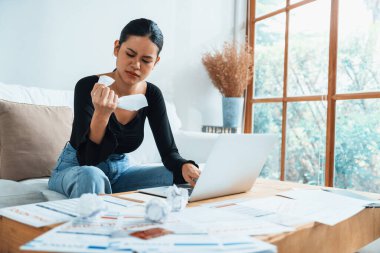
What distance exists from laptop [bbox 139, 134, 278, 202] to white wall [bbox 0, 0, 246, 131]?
1653mm

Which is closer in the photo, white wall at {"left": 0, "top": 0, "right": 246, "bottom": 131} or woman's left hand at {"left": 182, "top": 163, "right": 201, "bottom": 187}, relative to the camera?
woman's left hand at {"left": 182, "top": 163, "right": 201, "bottom": 187}

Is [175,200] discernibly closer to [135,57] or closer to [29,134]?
[135,57]

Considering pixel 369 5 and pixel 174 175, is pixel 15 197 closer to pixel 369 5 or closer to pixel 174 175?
pixel 174 175

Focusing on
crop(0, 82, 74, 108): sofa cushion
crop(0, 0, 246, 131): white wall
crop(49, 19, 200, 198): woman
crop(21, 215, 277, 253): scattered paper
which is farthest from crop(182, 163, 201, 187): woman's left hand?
crop(0, 0, 246, 131): white wall

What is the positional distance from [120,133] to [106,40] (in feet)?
4.87

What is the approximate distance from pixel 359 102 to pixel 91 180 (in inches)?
84.6

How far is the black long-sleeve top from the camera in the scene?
124 cm

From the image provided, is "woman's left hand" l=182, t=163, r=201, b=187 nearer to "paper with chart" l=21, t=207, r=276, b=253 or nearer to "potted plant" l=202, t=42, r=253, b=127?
"paper with chart" l=21, t=207, r=276, b=253

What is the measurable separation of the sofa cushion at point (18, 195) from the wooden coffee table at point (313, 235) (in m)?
0.51

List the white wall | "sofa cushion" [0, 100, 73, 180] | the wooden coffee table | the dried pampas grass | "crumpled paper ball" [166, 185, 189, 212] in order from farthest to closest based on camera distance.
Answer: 1. the dried pampas grass
2. the white wall
3. "sofa cushion" [0, 100, 73, 180]
4. "crumpled paper ball" [166, 185, 189, 212]
5. the wooden coffee table

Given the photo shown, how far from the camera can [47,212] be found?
80cm

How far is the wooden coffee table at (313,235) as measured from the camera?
72 centimetres

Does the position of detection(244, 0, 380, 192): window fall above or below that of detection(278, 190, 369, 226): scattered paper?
above

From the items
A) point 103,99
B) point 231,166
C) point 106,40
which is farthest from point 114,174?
point 106,40
